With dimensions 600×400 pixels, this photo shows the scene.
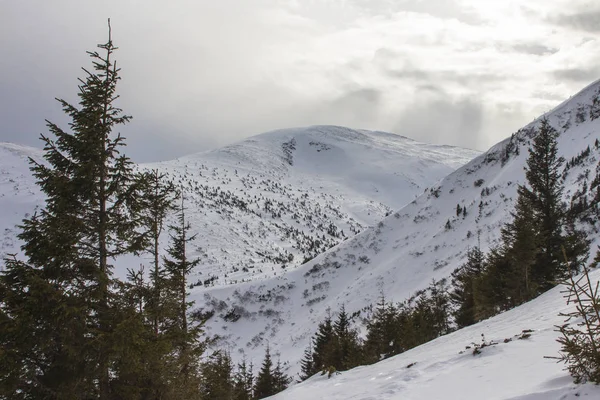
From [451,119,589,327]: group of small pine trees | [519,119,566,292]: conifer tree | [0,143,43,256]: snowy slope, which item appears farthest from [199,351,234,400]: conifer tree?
[0,143,43,256]: snowy slope

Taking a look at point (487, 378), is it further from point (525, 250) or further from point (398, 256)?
point (398, 256)

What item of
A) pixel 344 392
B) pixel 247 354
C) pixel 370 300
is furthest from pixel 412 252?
pixel 344 392

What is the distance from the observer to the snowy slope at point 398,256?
218 ft

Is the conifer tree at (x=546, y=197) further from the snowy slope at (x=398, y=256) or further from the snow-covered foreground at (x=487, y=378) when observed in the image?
the snowy slope at (x=398, y=256)

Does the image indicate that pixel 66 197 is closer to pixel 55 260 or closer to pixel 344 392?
pixel 55 260

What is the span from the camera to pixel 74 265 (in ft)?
26.4

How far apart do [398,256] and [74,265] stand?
7624 cm

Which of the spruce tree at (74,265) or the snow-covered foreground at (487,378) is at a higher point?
the spruce tree at (74,265)

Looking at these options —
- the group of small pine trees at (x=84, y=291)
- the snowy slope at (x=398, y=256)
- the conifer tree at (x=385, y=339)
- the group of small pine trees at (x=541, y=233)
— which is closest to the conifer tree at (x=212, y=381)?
the group of small pine trees at (x=84, y=291)

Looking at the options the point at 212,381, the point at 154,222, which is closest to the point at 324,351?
the point at 212,381

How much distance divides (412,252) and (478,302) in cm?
4982

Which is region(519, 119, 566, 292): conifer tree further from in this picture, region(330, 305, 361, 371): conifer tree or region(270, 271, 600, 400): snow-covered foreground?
region(330, 305, 361, 371): conifer tree

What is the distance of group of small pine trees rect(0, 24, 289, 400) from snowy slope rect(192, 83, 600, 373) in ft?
159

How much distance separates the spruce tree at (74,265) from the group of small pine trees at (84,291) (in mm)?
21
